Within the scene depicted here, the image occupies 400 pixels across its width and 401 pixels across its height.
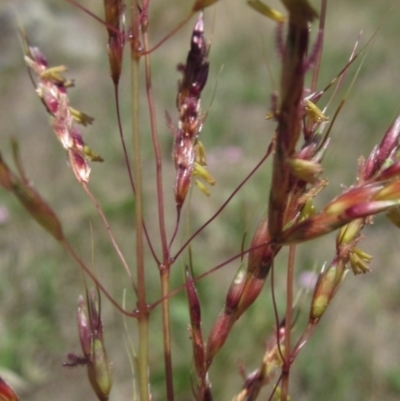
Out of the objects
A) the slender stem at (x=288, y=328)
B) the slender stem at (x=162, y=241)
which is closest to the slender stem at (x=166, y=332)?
the slender stem at (x=162, y=241)

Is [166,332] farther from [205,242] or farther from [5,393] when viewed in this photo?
[205,242]

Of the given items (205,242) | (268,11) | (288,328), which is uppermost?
(205,242)

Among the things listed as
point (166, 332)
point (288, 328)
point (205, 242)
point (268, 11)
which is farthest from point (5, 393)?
point (205, 242)

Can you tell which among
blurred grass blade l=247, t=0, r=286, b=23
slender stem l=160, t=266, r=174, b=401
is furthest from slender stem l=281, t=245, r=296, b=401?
blurred grass blade l=247, t=0, r=286, b=23

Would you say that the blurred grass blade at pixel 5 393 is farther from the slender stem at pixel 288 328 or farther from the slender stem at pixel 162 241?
the slender stem at pixel 288 328

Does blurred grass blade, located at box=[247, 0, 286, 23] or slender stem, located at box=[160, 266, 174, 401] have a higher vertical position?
blurred grass blade, located at box=[247, 0, 286, 23]

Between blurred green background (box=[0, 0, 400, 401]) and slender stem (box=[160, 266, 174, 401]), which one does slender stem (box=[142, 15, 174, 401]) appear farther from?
blurred green background (box=[0, 0, 400, 401])

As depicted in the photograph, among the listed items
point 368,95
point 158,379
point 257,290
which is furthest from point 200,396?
point 368,95

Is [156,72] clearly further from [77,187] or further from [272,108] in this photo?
[272,108]
